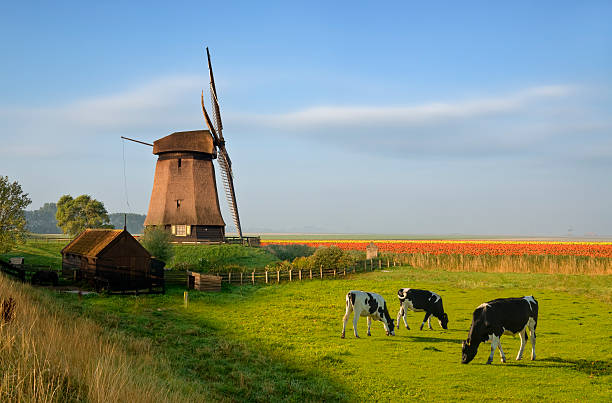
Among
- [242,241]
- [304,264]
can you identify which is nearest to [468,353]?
[304,264]

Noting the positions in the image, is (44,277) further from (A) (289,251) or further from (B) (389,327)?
(A) (289,251)

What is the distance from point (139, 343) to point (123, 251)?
17403mm

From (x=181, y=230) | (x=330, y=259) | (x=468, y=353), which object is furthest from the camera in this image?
(x=181, y=230)

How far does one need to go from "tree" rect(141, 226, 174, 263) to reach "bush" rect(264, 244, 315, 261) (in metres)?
11.7

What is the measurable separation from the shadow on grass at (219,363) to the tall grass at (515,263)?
80.5 feet

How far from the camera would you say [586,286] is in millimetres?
25281

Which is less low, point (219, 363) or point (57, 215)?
point (57, 215)

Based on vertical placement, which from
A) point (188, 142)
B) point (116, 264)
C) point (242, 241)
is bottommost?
point (116, 264)

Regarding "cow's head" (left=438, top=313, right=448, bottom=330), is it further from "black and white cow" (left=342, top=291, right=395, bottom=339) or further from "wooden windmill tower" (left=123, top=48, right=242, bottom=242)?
"wooden windmill tower" (left=123, top=48, right=242, bottom=242)

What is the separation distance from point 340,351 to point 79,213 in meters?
58.7

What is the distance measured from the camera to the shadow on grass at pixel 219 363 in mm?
9227

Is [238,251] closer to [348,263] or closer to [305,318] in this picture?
[348,263]

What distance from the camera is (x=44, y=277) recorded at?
2642 cm

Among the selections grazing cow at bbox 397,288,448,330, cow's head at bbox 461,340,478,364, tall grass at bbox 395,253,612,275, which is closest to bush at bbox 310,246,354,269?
tall grass at bbox 395,253,612,275
